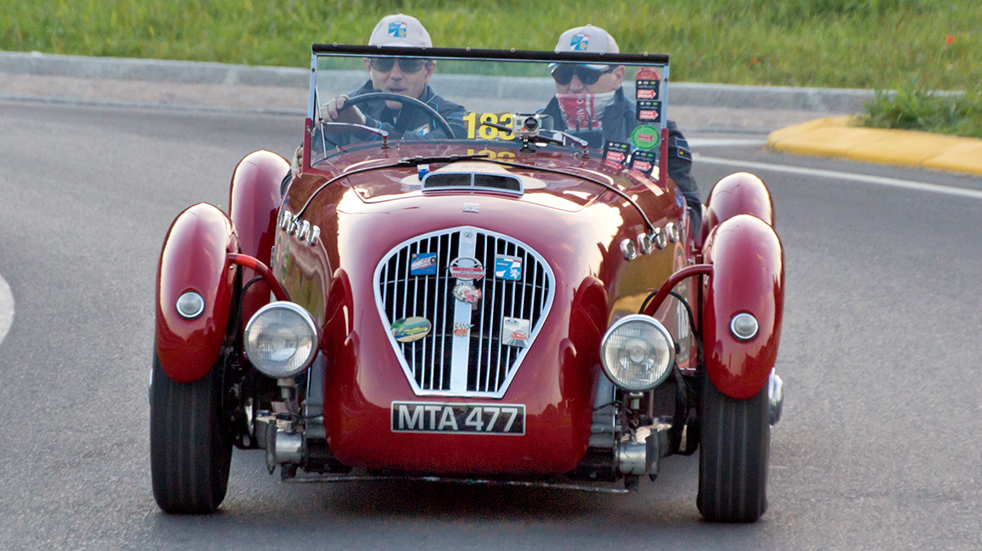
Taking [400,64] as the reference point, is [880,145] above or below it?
below

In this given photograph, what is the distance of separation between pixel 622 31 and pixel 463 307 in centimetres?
1262

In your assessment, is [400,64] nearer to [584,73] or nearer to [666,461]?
[584,73]

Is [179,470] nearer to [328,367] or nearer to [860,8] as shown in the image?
[328,367]

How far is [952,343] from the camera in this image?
20.9 ft

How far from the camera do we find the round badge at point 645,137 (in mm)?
5016

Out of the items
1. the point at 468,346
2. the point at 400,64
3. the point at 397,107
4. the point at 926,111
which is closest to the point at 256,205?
the point at 397,107

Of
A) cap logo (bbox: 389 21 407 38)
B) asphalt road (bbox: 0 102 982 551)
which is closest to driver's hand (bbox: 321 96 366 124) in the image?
cap logo (bbox: 389 21 407 38)

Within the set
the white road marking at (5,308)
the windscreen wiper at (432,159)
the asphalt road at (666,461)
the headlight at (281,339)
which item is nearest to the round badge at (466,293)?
the headlight at (281,339)

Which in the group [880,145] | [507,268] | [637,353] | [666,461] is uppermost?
[507,268]

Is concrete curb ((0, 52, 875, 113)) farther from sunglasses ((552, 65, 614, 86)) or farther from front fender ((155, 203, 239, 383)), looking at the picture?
front fender ((155, 203, 239, 383))

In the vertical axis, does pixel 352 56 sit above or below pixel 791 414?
above

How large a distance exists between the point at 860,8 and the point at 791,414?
12262 millimetres

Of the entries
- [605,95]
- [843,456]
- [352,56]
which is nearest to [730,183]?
[605,95]

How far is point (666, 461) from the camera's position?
476cm
